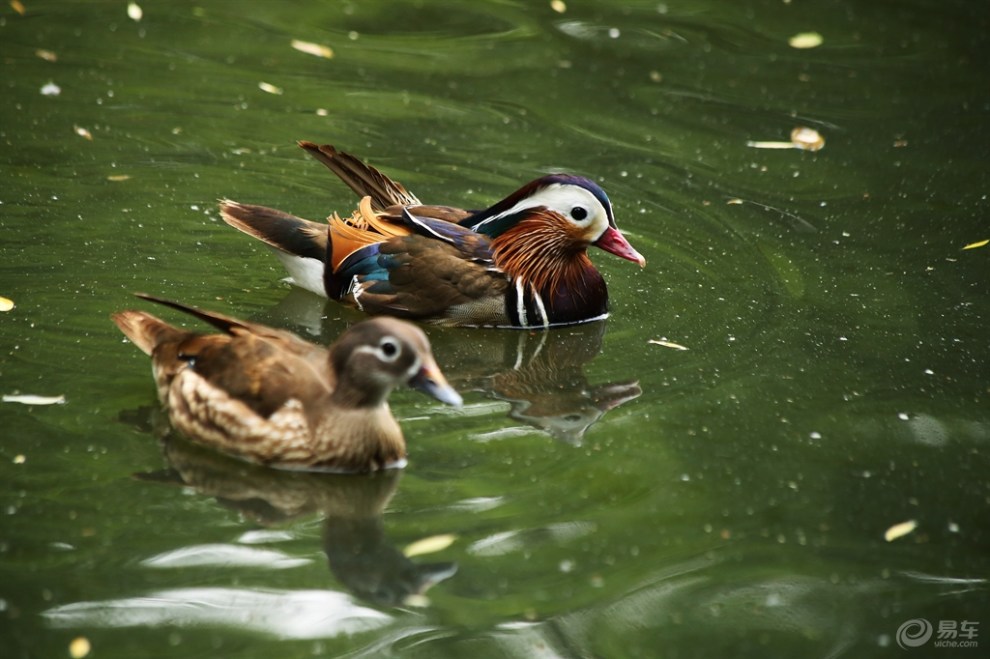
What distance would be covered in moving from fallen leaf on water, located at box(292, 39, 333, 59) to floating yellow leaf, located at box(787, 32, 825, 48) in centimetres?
411

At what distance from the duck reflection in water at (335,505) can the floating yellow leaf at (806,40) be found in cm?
763

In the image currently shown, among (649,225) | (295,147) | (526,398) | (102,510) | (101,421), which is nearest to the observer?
(102,510)

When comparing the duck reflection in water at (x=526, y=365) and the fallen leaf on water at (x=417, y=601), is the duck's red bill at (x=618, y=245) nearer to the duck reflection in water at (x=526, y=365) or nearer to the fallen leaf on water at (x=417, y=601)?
the duck reflection in water at (x=526, y=365)

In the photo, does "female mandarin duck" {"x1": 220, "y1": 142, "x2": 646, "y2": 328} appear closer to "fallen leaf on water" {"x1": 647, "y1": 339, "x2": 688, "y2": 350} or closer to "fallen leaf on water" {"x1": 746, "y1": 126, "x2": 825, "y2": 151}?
"fallen leaf on water" {"x1": 647, "y1": 339, "x2": 688, "y2": 350}

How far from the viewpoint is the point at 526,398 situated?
6676mm

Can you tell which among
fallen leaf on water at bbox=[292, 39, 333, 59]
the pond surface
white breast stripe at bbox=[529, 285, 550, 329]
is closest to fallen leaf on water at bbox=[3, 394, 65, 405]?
the pond surface

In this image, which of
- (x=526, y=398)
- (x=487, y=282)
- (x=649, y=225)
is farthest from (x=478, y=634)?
(x=649, y=225)

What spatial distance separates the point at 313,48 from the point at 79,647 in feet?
24.7

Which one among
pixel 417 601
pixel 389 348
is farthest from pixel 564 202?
pixel 417 601

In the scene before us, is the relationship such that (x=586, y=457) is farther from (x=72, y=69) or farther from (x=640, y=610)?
(x=72, y=69)

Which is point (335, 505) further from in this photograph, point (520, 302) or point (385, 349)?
point (520, 302)

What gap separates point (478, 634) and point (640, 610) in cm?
66

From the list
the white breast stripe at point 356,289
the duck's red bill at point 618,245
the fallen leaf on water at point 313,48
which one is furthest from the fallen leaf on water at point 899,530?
the fallen leaf on water at point 313,48

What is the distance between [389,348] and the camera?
5629mm
